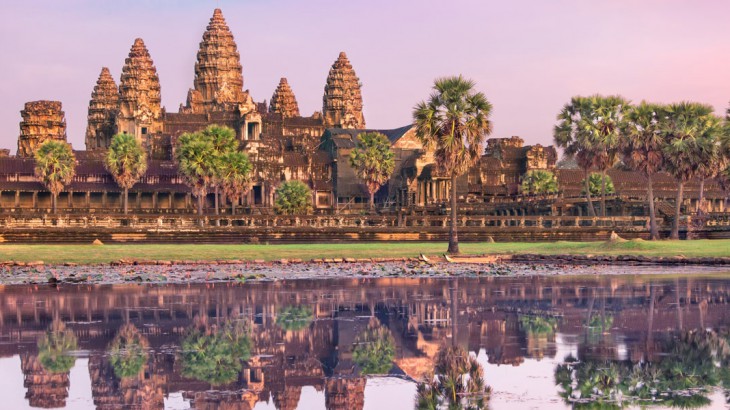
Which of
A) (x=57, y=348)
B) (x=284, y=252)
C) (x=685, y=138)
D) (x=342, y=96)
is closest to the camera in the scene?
(x=57, y=348)

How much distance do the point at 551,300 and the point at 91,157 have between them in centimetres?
11583

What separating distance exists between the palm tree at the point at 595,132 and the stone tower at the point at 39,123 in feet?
280

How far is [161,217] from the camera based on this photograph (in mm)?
79938

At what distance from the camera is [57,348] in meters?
20.3

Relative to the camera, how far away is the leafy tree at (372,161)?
12319 cm

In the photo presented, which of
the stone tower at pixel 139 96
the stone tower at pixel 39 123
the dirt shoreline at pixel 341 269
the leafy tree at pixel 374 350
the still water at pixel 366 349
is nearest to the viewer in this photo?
the still water at pixel 366 349

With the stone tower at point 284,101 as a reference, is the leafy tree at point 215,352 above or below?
below

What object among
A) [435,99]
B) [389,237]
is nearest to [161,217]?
[389,237]

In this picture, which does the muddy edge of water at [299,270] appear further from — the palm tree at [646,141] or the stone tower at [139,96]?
the stone tower at [139,96]

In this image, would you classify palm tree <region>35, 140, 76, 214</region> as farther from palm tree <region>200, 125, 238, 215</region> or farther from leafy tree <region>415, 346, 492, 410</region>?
leafy tree <region>415, 346, 492, 410</region>

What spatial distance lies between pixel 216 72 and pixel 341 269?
428 ft

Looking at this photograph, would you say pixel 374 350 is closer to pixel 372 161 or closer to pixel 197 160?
pixel 197 160

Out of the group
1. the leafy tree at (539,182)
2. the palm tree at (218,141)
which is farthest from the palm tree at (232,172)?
the leafy tree at (539,182)

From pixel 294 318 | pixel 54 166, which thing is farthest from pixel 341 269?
pixel 54 166
